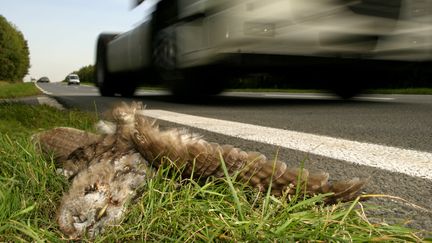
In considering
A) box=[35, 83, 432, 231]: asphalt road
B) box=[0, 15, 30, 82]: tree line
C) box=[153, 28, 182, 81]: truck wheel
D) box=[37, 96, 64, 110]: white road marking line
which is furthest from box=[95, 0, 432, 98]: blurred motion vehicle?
box=[0, 15, 30, 82]: tree line

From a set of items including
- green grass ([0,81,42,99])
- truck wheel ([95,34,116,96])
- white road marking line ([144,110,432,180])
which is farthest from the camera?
green grass ([0,81,42,99])

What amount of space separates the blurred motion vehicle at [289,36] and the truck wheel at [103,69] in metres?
4.83

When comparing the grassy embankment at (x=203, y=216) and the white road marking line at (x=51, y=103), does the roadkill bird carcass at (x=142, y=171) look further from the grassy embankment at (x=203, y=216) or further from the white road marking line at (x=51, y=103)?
the white road marking line at (x=51, y=103)

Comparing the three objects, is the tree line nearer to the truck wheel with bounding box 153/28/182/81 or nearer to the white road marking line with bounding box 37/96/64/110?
the white road marking line with bounding box 37/96/64/110

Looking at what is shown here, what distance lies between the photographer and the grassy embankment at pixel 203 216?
117 centimetres

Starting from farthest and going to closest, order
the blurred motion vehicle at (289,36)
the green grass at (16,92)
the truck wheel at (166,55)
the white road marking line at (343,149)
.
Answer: the green grass at (16,92)
the truck wheel at (166,55)
the blurred motion vehicle at (289,36)
the white road marking line at (343,149)

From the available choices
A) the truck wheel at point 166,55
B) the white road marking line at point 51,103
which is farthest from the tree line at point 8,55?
the truck wheel at point 166,55

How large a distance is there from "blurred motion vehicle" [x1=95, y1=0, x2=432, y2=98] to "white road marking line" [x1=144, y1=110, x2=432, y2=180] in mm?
1761

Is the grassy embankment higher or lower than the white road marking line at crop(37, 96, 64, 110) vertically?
higher

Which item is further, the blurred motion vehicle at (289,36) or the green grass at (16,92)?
the green grass at (16,92)

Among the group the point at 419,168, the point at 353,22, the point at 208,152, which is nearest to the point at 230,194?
the point at 208,152

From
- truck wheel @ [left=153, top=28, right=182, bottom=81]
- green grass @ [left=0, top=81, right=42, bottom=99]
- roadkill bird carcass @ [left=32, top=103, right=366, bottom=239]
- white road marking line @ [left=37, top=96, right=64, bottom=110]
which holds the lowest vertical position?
green grass @ [left=0, top=81, right=42, bottom=99]

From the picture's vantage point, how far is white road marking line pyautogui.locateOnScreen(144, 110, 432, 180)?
2122mm

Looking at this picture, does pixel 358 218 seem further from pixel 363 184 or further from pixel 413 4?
pixel 413 4
